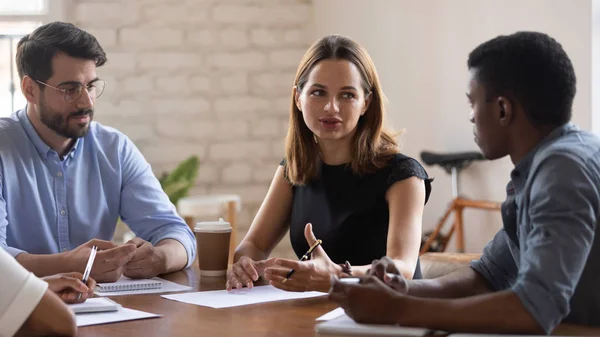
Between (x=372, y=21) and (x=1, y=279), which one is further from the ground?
(x=372, y=21)

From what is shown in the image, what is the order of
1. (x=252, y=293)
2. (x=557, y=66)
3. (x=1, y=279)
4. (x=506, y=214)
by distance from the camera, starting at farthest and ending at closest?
(x=252, y=293) < (x=506, y=214) < (x=557, y=66) < (x=1, y=279)

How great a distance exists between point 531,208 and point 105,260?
113cm

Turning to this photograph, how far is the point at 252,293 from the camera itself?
195 cm

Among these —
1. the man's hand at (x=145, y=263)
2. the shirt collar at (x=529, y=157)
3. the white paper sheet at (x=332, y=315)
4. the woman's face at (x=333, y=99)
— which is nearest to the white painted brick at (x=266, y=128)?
the woman's face at (x=333, y=99)

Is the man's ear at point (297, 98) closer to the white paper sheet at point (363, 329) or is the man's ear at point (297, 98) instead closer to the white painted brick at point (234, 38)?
the white paper sheet at point (363, 329)

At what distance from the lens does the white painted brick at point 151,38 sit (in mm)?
5180

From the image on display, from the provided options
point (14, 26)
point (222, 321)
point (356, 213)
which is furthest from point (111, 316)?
point (14, 26)

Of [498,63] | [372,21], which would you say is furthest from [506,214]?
[372,21]

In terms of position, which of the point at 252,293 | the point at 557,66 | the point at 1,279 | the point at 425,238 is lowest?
the point at 425,238

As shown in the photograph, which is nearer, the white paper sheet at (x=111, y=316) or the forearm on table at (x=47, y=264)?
the white paper sheet at (x=111, y=316)

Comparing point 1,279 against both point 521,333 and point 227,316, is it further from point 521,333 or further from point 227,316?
point 521,333

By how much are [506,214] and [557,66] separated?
0.31m

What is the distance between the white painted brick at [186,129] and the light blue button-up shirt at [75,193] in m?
2.51

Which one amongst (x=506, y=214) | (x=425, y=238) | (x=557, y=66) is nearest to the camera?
(x=557, y=66)
